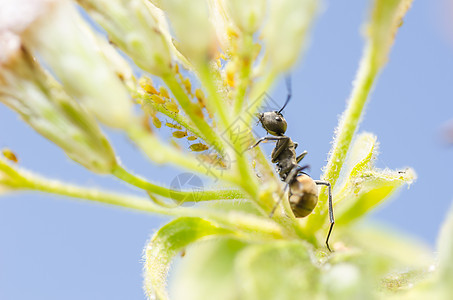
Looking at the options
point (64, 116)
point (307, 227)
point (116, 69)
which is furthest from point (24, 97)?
point (307, 227)

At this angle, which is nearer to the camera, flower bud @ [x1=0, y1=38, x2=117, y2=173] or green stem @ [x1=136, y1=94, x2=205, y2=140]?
flower bud @ [x1=0, y1=38, x2=117, y2=173]

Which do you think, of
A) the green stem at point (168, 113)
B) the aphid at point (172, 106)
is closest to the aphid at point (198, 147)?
the green stem at point (168, 113)

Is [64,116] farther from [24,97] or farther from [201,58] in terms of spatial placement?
[201,58]

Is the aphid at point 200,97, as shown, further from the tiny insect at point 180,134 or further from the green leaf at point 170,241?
the green leaf at point 170,241

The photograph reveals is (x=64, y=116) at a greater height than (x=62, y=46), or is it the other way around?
(x=62, y=46)

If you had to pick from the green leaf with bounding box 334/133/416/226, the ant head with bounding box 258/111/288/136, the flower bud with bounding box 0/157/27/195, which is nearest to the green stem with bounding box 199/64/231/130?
the flower bud with bounding box 0/157/27/195

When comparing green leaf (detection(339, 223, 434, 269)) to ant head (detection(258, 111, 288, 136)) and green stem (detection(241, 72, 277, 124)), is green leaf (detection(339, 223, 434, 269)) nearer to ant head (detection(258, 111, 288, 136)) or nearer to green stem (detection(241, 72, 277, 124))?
ant head (detection(258, 111, 288, 136))
